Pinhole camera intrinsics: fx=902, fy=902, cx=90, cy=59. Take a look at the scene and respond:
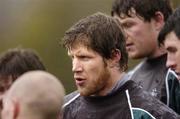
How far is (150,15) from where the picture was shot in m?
5.88

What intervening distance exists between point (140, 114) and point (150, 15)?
1.28m

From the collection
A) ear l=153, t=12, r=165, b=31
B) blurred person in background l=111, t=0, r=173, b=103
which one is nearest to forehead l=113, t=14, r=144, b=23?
blurred person in background l=111, t=0, r=173, b=103

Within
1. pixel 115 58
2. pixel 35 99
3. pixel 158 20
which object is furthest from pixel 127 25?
pixel 35 99

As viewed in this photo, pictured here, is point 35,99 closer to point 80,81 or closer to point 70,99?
point 80,81

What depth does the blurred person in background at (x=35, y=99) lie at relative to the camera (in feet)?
11.7

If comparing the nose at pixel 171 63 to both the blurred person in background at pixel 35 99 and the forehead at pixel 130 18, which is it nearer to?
the forehead at pixel 130 18

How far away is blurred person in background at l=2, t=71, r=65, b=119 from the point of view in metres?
3.57

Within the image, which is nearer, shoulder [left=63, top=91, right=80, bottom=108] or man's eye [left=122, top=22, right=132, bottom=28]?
shoulder [left=63, top=91, right=80, bottom=108]

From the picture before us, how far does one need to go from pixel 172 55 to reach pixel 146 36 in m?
0.65

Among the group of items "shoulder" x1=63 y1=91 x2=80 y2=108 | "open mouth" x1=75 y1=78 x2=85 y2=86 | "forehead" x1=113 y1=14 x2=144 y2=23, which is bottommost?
"shoulder" x1=63 y1=91 x2=80 y2=108

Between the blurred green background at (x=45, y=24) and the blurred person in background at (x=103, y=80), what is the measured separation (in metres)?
9.29

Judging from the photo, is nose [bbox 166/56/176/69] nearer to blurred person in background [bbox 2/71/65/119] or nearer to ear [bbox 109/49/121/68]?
ear [bbox 109/49/121/68]

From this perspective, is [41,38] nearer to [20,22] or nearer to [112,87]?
[20,22]

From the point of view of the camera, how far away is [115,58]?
499 cm
